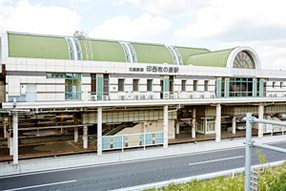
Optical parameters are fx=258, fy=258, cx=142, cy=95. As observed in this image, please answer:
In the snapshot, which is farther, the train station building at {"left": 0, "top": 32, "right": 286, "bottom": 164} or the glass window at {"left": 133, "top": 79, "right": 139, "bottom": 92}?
the glass window at {"left": 133, "top": 79, "right": 139, "bottom": 92}

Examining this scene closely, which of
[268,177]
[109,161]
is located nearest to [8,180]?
[109,161]

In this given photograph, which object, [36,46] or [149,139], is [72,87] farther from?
[149,139]

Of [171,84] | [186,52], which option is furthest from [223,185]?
[186,52]

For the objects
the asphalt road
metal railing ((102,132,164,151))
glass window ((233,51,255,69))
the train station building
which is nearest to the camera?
the asphalt road

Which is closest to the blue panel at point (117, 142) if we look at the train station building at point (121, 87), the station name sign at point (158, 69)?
the train station building at point (121, 87)

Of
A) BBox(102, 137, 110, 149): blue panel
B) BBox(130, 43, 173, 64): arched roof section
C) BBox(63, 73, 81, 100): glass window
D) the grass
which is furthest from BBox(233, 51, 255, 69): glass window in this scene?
BBox(63, 73, 81, 100): glass window

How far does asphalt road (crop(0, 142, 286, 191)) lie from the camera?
1741 centimetres

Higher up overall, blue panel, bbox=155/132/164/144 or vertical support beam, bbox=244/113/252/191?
vertical support beam, bbox=244/113/252/191

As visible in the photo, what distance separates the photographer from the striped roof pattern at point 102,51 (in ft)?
75.6

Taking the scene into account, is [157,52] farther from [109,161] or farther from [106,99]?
[109,161]

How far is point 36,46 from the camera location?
77.2 ft

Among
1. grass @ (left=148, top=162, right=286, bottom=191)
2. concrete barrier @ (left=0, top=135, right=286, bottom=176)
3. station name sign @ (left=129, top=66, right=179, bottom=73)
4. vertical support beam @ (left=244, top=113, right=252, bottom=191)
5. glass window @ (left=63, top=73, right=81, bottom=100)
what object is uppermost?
station name sign @ (left=129, top=66, right=179, bottom=73)

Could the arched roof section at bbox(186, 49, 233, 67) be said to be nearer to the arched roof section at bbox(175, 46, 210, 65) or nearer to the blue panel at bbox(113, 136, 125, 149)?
the arched roof section at bbox(175, 46, 210, 65)

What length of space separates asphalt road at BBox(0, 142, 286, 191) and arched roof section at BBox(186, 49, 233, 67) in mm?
11702
